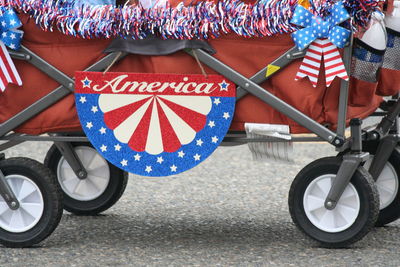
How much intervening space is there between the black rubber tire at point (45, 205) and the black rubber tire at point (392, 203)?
1539 mm

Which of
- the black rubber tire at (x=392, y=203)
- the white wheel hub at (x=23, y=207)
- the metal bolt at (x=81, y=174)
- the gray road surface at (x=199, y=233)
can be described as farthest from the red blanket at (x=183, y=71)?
the metal bolt at (x=81, y=174)

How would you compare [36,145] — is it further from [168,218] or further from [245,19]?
[245,19]

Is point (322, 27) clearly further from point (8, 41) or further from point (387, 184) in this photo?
point (8, 41)

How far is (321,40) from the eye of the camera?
4219 millimetres

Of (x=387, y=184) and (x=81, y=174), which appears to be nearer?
(x=387, y=184)

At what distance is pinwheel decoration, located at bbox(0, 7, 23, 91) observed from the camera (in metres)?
4.31

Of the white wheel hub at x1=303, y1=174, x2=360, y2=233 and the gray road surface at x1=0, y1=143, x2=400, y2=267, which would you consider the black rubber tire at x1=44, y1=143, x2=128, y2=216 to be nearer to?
the gray road surface at x1=0, y1=143, x2=400, y2=267

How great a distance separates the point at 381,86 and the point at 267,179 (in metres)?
1.95

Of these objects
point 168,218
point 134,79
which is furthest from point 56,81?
point 168,218

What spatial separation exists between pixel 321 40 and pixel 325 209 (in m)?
0.75

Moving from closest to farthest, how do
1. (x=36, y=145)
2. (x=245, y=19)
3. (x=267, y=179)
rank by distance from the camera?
(x=245, y=19)
(x=267, y=179)
(x=36, y=145)

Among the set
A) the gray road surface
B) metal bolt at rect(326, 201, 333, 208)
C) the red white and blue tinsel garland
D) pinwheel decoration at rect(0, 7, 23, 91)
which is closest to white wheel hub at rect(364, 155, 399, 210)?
the gray road surface

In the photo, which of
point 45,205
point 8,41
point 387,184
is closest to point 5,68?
point 8,41

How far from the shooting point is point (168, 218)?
5.16 m
